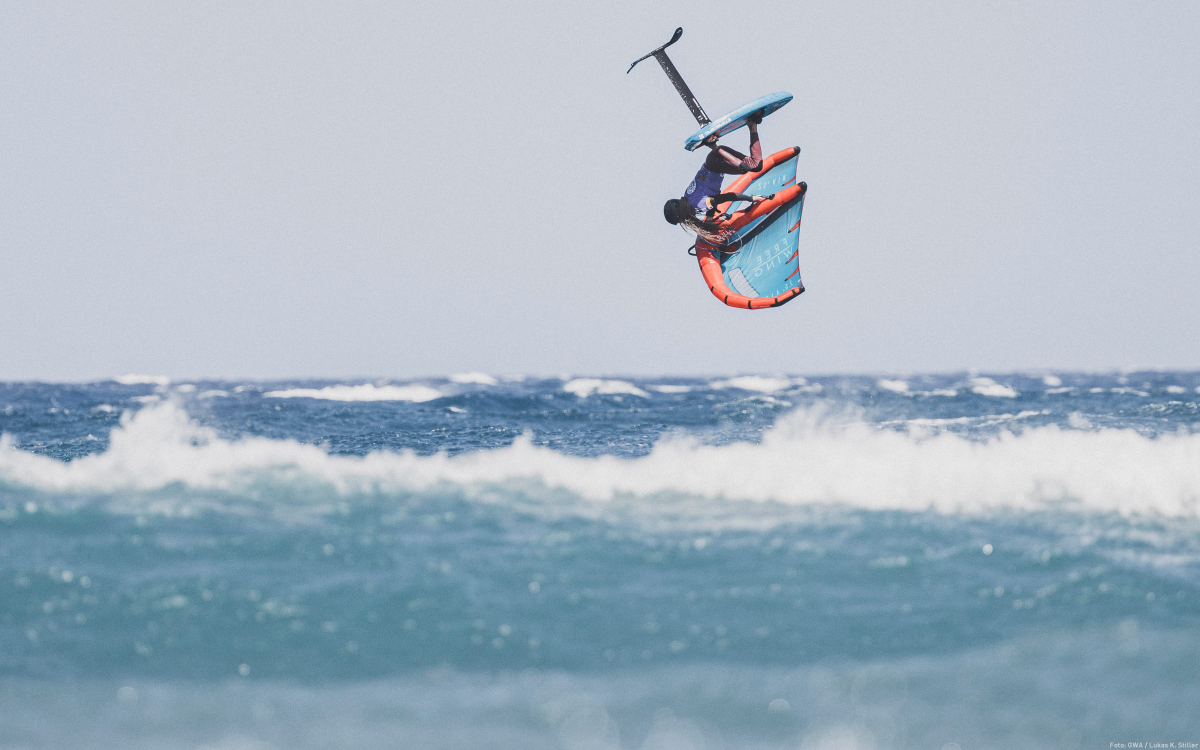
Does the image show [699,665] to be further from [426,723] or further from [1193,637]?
[1193,637]

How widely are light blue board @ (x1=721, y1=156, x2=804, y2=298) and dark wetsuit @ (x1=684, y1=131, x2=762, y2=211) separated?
32 cm

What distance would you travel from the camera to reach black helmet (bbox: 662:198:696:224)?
9602 mm

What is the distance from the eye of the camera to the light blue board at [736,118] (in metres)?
9.16

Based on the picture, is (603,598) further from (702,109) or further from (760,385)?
(760,385)

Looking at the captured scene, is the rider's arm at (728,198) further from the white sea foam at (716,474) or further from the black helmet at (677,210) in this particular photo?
the white sea foam at (716,474)

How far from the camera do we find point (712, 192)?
10.1m

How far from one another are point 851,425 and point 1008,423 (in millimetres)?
3503

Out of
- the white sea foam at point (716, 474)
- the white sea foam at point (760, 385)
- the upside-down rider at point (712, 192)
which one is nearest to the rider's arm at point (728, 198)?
the upside-down rider at point (712, 192)

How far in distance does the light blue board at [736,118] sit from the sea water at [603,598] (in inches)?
153

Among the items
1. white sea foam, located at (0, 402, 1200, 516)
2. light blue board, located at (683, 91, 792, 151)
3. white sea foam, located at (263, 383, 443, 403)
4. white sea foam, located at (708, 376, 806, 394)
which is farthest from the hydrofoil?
white sea foam, located at (708, 376, 806, 394)

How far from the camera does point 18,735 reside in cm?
532

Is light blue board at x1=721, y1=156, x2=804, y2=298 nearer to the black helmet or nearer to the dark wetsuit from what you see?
the dark wetsuit

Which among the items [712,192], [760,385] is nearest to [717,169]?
[712,192]

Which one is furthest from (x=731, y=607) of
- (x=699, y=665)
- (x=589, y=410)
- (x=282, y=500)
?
(x=589, y=410)
